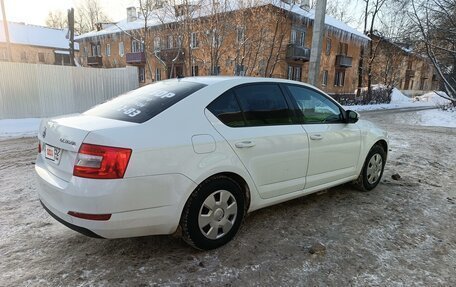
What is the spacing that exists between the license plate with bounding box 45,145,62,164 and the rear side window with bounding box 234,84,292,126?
167 centimetres

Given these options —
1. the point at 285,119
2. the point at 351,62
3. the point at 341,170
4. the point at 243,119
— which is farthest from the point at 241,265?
the point at 351,62

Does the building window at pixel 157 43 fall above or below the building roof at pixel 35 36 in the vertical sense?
below

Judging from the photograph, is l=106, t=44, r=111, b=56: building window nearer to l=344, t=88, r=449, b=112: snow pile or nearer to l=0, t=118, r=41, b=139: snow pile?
l=344, t=88, r=449, b=112: snow pile

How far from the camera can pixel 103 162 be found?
244cm

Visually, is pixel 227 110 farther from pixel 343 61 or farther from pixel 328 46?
pixel 343 61

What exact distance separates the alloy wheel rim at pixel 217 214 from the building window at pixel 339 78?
1260 inches

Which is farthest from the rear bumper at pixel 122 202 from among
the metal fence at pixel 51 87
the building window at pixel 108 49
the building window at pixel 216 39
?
the building window at pixel 108 49

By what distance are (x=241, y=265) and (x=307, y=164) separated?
55.1 inches

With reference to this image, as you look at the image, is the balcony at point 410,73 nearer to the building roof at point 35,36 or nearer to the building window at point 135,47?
the building window at point 135,47

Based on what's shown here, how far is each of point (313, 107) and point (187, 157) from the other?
193cm

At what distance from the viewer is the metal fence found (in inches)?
477

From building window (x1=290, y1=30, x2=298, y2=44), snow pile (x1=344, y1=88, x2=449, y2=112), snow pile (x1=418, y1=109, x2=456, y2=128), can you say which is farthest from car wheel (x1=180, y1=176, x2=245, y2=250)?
building window (x1=290, y1=30, x2=298, y2=44)

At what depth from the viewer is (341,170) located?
4219 millimetres

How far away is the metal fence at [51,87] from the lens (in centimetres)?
1212
